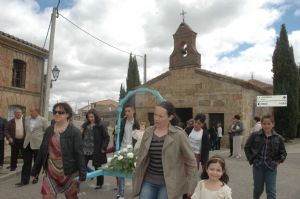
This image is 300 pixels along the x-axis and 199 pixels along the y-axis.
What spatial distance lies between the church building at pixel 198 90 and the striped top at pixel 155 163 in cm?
1711

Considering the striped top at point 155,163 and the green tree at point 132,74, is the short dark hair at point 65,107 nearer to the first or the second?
the striped top at point 155,163

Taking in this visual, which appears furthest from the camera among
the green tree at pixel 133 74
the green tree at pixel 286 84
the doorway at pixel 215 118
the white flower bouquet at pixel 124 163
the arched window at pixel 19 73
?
the green tree at pixel 133 74

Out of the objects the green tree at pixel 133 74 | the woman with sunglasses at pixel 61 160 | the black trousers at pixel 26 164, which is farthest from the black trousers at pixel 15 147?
the green tree at pixel 133 74

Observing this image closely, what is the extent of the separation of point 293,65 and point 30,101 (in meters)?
17.0

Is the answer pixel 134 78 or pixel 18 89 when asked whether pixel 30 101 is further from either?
pixel 134 78

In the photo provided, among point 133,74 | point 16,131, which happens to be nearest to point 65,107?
point 16,131

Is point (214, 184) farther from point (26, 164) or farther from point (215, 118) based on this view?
point (215, 118)

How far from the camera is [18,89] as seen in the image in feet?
54.7

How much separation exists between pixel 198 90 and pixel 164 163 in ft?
60.9

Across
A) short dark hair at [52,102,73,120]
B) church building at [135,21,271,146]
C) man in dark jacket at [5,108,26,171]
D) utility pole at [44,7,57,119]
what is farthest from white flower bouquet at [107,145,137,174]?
church building at [135,21,271,146]

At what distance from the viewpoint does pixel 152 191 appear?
428 cm

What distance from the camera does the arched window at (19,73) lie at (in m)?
17.0

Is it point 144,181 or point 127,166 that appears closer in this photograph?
point 144,181

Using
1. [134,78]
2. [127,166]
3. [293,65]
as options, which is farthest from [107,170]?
[134,78]
